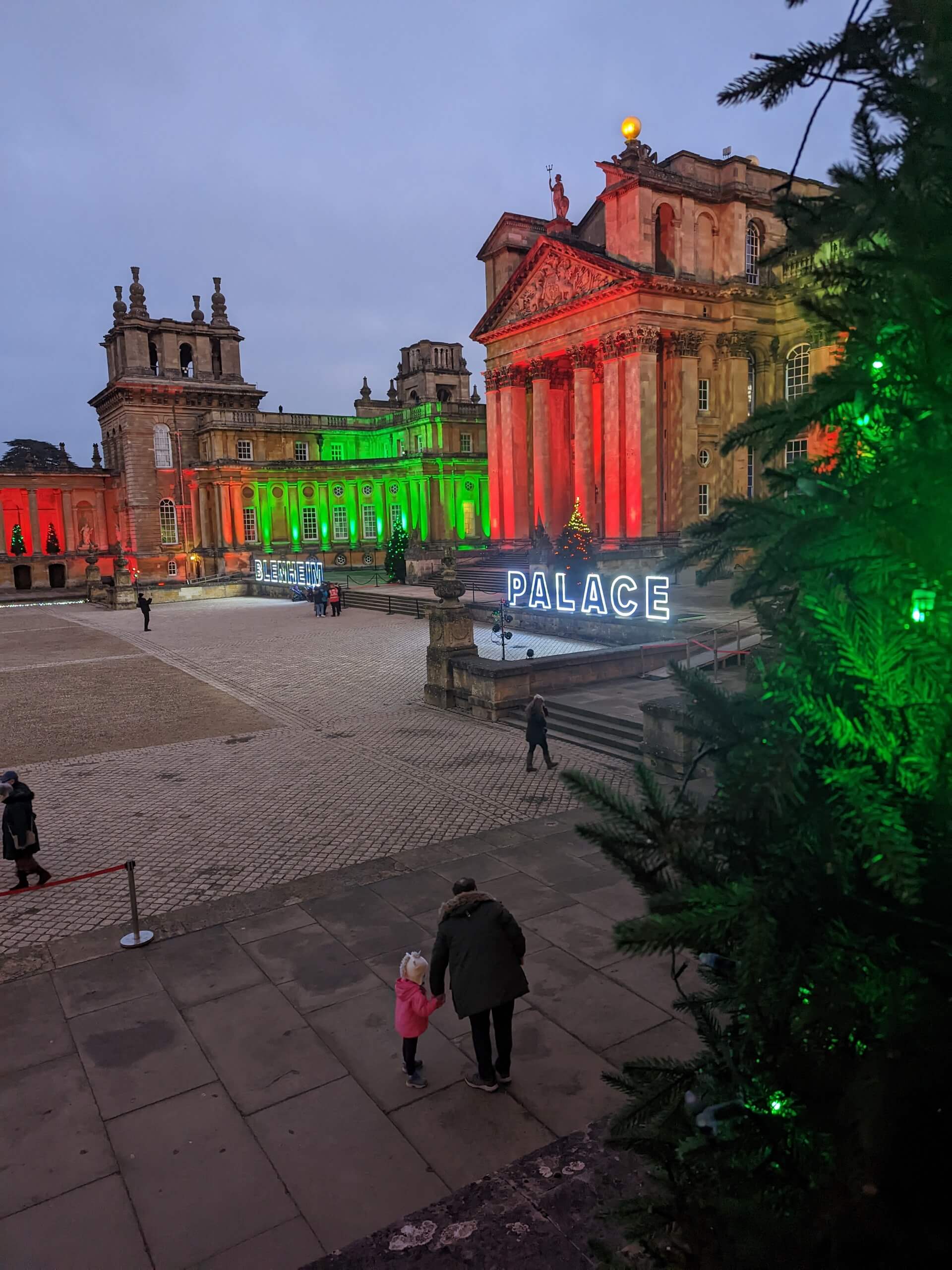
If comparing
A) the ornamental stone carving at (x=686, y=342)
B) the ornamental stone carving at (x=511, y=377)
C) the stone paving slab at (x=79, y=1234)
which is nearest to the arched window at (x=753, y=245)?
the ornamental stone carving at (x=686, y=342)

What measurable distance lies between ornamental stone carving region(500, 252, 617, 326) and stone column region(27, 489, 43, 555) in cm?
4527

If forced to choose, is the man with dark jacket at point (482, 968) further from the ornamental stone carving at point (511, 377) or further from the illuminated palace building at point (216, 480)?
the illuminated palace building at point (216, 480)

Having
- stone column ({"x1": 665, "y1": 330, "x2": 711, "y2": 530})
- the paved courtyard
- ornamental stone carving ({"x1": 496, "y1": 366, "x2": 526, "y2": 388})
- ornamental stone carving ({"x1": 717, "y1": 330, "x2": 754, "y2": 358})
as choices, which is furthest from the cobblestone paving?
ornamental stone carving ({"x1": 496, "y1": 366, "x2": 526, "y2": 388})

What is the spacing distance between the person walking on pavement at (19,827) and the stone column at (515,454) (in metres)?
39.7

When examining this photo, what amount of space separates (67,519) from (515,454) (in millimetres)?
43754

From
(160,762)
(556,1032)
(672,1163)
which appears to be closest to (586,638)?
(160,762)

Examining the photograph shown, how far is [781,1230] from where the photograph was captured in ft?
7.72

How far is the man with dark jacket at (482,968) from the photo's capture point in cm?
541

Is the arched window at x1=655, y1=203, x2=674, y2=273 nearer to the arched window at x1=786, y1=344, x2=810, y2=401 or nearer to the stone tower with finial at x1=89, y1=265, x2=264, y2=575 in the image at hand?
the arched window at x1=786, y1=344, x2=810, y2=401

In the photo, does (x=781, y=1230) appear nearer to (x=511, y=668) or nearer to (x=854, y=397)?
(x=854, y=397)

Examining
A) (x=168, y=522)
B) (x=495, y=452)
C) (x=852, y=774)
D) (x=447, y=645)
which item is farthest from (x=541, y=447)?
(x=852, y=774)

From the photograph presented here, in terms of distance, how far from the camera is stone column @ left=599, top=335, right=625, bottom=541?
39.3 meters

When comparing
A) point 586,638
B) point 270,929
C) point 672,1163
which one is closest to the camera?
point 672,1163

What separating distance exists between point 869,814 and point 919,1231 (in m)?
1.11
